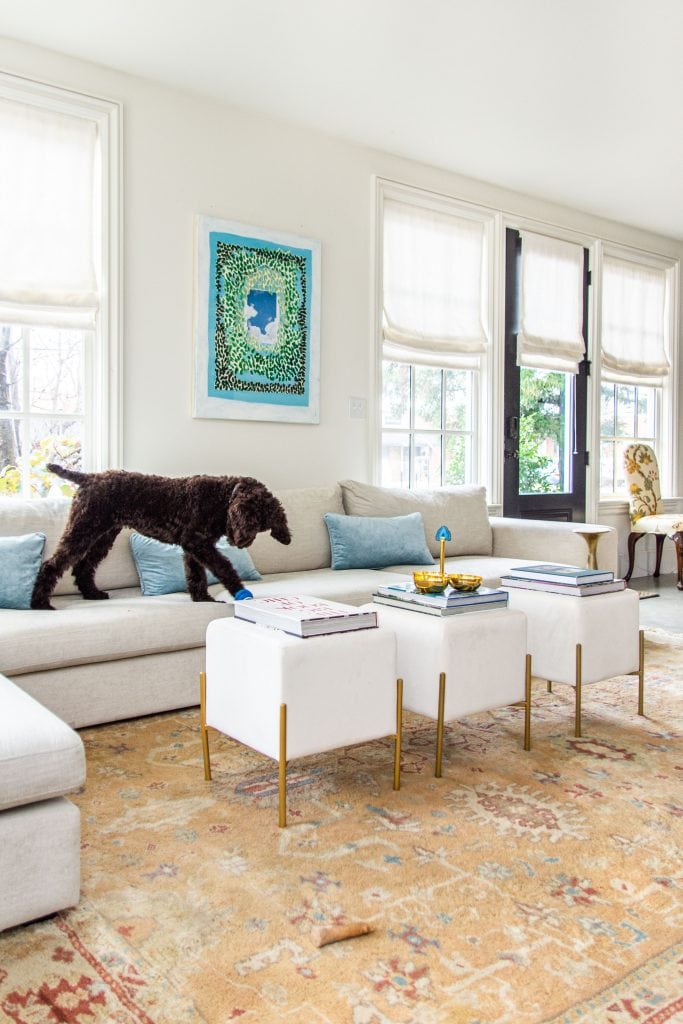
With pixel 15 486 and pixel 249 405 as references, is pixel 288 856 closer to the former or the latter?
pixel 15 486

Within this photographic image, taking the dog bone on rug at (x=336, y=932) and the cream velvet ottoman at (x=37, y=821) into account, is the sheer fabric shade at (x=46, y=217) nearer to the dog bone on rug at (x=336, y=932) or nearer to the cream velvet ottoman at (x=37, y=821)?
the cream velvet ottoman at (x=37, y=821)

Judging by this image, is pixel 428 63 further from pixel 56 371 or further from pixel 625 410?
pixel 625 410

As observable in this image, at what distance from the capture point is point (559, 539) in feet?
14.1

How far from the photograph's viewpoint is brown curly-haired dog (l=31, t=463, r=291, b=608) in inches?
118

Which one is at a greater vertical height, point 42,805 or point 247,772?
point 42,805

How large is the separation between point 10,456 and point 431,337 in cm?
258

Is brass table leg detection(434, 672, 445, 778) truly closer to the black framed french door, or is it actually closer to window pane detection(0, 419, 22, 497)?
→ window pane detection(0, 419, 22, 497)

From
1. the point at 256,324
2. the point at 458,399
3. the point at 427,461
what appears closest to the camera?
the point at 256,324

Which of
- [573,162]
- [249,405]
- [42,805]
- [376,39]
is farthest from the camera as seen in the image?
[573,162]

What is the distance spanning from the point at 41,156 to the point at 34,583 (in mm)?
1953

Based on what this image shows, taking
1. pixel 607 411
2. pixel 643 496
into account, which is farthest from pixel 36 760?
pixel 607 411

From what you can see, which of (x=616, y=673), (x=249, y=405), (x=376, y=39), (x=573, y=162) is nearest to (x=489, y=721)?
(x=616, y=673)

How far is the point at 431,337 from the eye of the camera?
5.08 meters

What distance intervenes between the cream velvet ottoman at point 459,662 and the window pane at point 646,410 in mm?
4674
